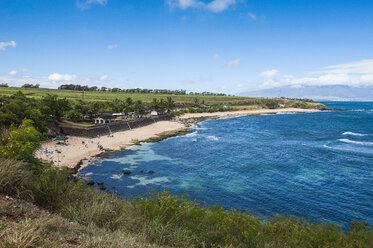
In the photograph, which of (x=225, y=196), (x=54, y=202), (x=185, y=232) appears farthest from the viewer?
(x=225, y=196)

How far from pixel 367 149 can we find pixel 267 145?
2375cm

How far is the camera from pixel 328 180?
3778cm

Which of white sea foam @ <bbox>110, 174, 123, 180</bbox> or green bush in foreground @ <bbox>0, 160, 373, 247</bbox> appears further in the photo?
white sea foam @ <bbox>110, 174, 123, 180</bbox>

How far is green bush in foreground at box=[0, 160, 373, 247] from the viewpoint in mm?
11484

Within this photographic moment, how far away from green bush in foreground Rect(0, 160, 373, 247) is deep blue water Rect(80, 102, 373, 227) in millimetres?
10995

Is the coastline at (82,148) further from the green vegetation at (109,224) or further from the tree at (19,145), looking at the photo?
the green vegetation at (109,224)

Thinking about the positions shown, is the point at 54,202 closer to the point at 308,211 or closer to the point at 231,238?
the point at 231,238

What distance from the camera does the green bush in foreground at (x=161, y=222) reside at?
11484 millimetres

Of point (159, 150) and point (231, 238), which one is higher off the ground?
point (231, 238)

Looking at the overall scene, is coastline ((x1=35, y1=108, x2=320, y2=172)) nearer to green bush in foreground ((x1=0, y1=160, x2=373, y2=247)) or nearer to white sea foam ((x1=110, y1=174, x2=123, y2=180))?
white sea foam ((x1=110, y1=174, x2=123, y2=180))

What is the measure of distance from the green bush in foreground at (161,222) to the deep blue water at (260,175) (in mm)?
10995

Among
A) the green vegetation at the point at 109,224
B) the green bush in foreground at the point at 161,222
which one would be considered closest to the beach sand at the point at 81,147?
the green vegetation at the point at 109,224

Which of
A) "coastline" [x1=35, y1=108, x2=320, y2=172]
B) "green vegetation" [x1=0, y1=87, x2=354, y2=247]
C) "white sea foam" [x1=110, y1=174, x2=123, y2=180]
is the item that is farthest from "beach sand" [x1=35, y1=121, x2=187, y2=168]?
"green vegetation" [x1=0, y1=87, x2=354, y2=247]

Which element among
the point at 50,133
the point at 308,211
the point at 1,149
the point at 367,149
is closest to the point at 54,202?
the point at 1,149
